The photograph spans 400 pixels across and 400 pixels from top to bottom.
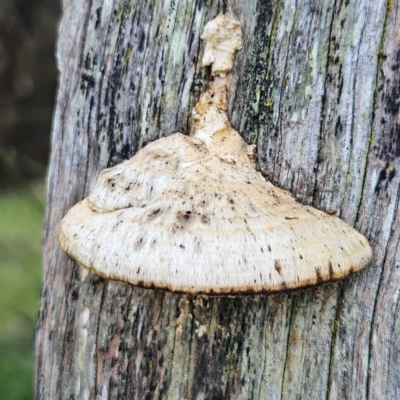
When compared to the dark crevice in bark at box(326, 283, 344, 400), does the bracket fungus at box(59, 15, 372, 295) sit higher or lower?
higher

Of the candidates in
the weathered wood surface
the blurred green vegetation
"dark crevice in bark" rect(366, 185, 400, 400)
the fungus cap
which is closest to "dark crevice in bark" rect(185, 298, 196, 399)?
the weathered wood surface

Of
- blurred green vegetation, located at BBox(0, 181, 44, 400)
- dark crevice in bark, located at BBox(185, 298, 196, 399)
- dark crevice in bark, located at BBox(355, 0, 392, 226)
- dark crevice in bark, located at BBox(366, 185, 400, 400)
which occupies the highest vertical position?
dark crevice in bark, located at BBox(355, 0, 392, 226)

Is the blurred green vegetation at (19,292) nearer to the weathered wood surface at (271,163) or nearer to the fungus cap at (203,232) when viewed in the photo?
the weathered wood surface at (271,163)

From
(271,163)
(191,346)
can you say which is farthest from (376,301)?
(191,346)

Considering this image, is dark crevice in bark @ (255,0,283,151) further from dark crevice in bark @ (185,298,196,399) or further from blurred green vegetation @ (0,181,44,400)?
blurred green vegetation @ (0,181,44,400)

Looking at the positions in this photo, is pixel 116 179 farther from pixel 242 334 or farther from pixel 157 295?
pixel 242 334

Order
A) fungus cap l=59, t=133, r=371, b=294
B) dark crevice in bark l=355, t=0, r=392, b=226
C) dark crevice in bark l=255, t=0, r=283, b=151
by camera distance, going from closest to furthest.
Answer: fungus cap l=59, t=133, r=371, b=294, dark crevice in bark l=355, t=0, r=392, b=226, dark crevice in bark l=255, t=0, r=283, b=151

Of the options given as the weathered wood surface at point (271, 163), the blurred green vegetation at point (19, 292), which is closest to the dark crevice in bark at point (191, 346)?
the weathered wood surface at point (271, 163)
